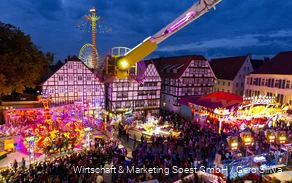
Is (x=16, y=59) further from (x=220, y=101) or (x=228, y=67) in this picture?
(x=228, y=67)

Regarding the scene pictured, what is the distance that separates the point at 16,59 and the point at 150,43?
494 inches

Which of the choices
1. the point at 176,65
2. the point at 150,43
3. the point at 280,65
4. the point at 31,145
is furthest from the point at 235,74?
the point at 31,145

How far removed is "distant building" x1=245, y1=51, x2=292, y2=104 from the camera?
27.5m

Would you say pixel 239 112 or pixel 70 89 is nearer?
pixel 239 112

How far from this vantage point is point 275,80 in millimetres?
29172

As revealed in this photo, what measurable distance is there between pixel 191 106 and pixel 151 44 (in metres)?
19.4

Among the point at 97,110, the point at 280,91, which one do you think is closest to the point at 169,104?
the point at 97,110

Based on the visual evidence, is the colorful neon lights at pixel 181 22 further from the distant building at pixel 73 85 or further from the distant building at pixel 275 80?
the distant building at pixel 275 80

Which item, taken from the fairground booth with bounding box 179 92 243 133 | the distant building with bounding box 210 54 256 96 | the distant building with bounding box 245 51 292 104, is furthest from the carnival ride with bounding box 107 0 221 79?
the distant building with bounding box 210 54 256 96

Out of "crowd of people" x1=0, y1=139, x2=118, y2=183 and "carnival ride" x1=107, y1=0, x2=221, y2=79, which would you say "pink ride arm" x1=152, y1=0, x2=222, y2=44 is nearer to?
"carnival ride" x1=107, y1=0, x2=221, y2=79

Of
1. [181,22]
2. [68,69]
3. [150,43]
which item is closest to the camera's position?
[181,22]

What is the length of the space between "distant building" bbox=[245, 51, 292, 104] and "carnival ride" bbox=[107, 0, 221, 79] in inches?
926

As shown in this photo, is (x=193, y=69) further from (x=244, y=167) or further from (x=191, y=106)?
(x=244, y=167)

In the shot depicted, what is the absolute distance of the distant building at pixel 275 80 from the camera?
90.1 feet
